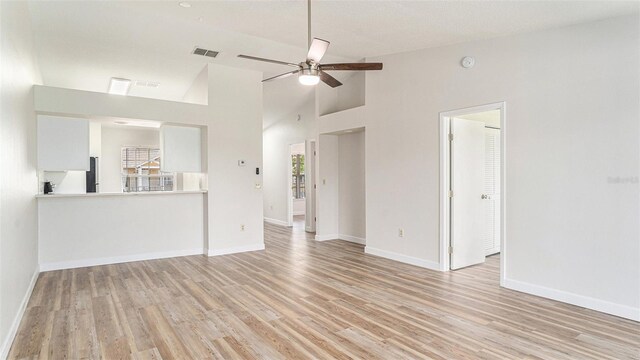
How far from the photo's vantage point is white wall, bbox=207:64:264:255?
5609mm

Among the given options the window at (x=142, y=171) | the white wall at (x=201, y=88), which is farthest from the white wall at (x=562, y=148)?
the window at (x=142, y=171)

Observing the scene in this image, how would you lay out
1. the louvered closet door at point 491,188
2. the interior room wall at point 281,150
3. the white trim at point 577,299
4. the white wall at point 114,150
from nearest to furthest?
1. the white trim at point 577,299
2. the louvered closet door at point 491,188
3. the interior room wall at point 281,150
4. the white wall at point 114,150

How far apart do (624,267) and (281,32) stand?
4286 mm

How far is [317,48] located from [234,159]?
126 inches

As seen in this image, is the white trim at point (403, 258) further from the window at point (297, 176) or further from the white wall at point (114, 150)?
the white wall at point (114, 150)

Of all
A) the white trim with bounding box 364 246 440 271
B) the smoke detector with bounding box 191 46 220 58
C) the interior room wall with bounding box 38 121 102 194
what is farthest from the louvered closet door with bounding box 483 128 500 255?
the interior room wall with bounding box 38 121 102 194

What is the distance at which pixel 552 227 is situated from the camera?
11.7 feet

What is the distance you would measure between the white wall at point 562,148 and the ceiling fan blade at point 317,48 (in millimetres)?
2116

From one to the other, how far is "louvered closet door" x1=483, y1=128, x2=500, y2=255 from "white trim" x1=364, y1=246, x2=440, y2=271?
111cm

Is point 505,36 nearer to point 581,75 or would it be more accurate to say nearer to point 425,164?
point 581,75

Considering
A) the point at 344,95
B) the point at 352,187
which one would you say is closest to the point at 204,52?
the point at 344,95

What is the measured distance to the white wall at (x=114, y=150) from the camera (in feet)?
28.8

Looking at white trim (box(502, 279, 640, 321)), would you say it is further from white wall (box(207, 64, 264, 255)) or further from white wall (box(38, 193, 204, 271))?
white wall (box(38, 193, 204, 271))

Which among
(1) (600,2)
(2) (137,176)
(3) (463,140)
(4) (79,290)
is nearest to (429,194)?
(3) (463,140)
